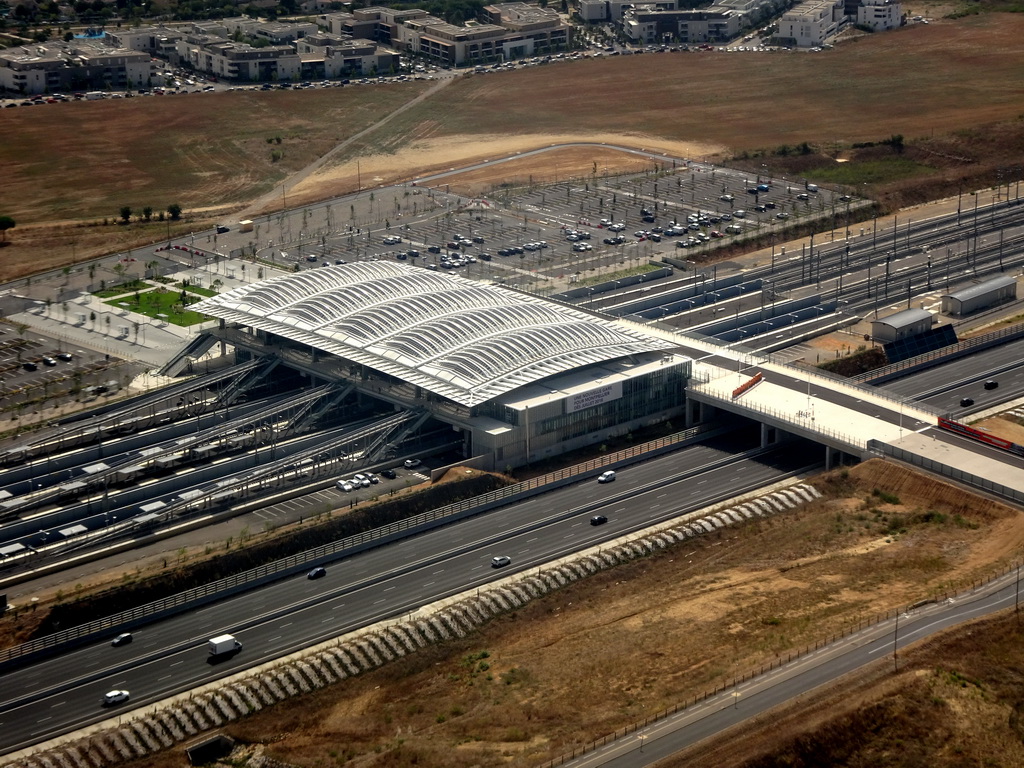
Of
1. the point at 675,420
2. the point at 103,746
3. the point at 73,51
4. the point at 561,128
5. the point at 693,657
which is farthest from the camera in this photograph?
the point at 73,51

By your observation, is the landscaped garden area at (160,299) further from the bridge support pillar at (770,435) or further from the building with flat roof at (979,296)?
the building with flat roof at (979,296)

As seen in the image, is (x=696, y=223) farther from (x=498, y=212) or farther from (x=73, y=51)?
(x=73, y=51)

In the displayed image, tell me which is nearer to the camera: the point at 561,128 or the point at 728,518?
the point at 728,518

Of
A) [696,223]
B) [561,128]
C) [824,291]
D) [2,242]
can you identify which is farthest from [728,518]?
[561,128]

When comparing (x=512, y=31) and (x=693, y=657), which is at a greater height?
(x=512, y=31)

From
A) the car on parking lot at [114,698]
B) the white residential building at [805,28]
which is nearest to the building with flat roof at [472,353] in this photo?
the car on parking lot at [114,698]
